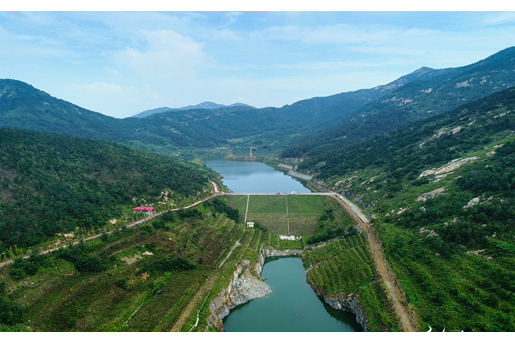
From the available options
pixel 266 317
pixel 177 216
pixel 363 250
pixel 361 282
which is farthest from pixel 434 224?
pixel 177 216

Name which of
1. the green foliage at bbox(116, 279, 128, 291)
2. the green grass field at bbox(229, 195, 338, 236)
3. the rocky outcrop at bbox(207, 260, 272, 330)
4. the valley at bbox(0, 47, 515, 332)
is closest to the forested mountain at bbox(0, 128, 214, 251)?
the valley at bbox(0, 47, 515, 332)

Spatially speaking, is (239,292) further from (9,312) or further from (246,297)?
(9,312)

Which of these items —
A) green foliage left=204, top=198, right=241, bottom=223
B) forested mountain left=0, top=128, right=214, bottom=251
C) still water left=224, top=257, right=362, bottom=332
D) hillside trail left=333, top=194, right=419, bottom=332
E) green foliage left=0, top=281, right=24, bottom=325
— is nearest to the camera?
green foliage left=0, top=281, right=24, bottom=325

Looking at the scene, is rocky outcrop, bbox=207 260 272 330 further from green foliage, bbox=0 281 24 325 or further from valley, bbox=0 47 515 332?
green foliage, bbox=0 281 24 325

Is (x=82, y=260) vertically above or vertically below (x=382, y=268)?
above

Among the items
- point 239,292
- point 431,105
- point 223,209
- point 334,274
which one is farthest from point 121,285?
point 431,105

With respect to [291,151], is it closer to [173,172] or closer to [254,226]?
[173,172]
